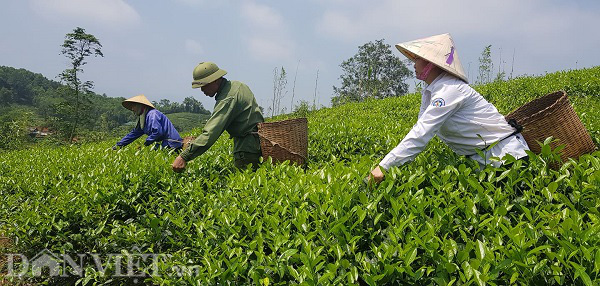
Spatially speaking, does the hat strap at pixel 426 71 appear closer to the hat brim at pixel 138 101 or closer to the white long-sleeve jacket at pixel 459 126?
the white long-sleeve jacket at pixel 459 126

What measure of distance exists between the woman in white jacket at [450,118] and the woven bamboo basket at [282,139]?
1422 millimetres

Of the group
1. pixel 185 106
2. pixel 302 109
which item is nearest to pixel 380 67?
pixel 302 109

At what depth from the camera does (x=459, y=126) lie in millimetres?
2232

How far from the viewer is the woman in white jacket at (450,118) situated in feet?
6.82

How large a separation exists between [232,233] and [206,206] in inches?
26.9

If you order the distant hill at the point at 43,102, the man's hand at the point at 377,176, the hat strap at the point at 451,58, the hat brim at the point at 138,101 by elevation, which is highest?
the distant hill at the point at 43,102

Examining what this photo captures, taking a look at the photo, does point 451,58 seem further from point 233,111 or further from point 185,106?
point 185,106

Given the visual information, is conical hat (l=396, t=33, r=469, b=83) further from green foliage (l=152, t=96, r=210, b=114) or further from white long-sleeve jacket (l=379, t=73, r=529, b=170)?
green foliage (l=152, t=96, r=210, b=114)

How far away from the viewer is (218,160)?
13.3ft

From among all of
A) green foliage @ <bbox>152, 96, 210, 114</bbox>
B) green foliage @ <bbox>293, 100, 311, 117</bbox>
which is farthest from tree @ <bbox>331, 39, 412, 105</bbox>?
green foliage @ <bbox>152, 96, 210, 114</bbox>

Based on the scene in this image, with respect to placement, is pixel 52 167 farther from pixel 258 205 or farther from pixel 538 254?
pixel 538 254

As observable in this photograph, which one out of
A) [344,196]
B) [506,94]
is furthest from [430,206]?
[506,94]

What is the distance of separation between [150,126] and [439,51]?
4205mm

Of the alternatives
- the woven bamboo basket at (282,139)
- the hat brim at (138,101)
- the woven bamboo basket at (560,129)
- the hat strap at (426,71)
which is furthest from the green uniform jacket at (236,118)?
the woven bamboo basket at (560,129)
